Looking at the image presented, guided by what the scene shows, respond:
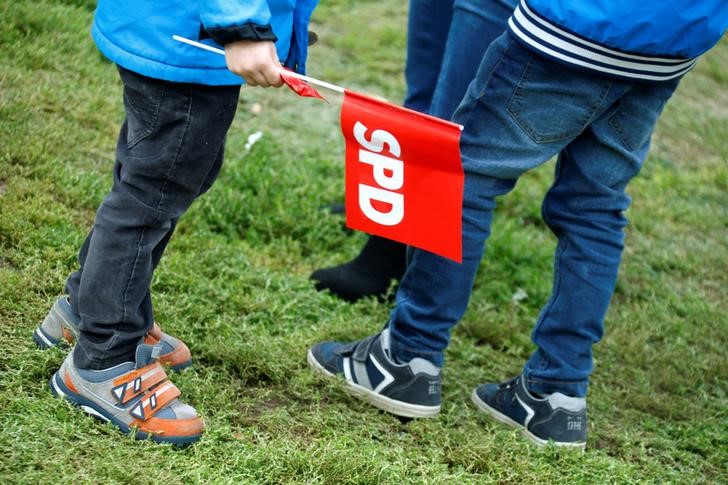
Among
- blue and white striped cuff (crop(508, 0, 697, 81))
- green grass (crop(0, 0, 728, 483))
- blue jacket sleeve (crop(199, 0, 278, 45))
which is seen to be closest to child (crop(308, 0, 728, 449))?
blue and white striped cuff (crop(508, 0, 697, 81))

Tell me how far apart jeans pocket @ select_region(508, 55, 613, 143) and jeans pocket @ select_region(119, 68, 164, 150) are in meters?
0.94

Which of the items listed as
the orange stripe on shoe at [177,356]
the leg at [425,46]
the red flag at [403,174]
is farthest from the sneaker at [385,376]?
the leg at [425,46]

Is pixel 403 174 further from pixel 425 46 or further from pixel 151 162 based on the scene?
pixel 425 46

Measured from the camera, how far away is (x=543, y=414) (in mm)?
2855

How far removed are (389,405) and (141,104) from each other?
1.22m

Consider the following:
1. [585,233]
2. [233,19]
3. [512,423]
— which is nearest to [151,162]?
[233,19]

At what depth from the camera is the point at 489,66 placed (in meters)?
2.53

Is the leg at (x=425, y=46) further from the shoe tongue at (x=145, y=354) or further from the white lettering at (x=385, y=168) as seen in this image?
the shoe tongue at (x=145, y=354)

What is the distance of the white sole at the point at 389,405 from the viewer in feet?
9.38

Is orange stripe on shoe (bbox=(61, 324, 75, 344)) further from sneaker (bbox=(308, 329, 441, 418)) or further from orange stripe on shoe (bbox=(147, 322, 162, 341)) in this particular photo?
sneaker (bbox=(308, 329, 441, 418))

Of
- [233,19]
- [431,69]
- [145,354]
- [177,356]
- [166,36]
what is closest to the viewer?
[233,19]

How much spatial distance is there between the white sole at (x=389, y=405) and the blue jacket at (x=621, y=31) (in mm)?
1131

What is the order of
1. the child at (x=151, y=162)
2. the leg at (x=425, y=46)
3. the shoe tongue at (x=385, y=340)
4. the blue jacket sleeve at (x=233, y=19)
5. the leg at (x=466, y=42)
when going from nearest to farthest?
the blue jacket sleeve at (x=233, y=19)
the child at (x=151, y=162)
the leg at (x=466, y=42)
the shoe tongue at (x=385, y=340)
the leg at (x=425, y=46)

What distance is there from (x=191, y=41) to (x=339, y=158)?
2.52 m
